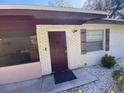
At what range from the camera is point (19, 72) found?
5.85 meters

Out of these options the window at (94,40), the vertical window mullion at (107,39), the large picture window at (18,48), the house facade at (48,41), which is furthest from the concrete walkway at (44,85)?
the vertical window mullion at (107,39)

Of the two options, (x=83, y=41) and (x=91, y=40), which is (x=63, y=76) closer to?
(x=83, y=41)

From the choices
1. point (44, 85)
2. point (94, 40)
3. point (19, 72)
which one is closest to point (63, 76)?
point (44, 85)

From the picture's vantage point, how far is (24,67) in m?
5.93

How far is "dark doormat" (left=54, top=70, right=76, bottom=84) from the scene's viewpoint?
5.78 metres

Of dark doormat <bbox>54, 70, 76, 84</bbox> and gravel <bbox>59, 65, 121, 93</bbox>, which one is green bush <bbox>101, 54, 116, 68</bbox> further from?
dark doormat <bbox>54, 70, 76, 84</bbox>

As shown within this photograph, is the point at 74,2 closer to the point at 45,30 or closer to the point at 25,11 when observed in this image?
the point at 45,30

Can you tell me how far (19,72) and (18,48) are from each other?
3.56ft

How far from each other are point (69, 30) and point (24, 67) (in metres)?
2.99

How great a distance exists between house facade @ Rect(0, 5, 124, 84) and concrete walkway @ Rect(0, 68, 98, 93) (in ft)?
1.37

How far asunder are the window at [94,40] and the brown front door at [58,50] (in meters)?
1.59

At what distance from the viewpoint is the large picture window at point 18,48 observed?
5.57m

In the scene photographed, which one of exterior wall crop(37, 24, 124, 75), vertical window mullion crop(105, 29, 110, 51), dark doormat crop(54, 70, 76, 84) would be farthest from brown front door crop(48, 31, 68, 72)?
vertical window mullion crop(105, 29, 110, 51)

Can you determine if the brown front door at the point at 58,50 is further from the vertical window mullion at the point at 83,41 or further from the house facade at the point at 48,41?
the vertical window mullion at the point at 83,41
